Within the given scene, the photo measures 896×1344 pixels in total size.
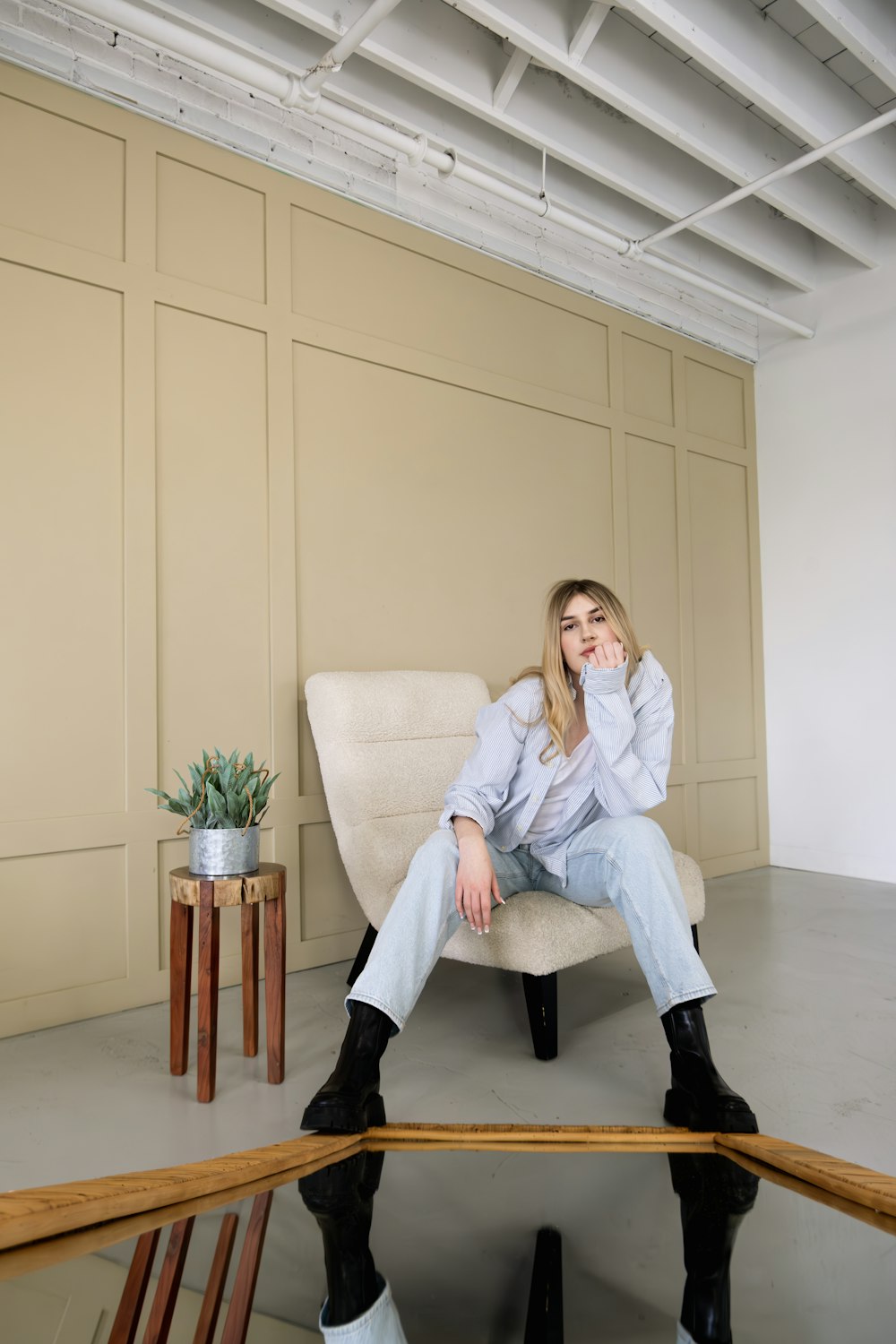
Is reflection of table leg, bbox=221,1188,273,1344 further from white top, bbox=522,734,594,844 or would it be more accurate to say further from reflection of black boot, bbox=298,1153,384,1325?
white top, bbox=522,734,594,844

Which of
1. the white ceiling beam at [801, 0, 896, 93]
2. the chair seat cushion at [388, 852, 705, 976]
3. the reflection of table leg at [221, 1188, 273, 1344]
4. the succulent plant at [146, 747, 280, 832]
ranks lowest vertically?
the reflection of table leg at [221, 1188, 273, 1344]

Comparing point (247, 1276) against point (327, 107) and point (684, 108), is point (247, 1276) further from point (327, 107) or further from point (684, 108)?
point (684, 108)

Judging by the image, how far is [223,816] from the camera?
6.23 ft

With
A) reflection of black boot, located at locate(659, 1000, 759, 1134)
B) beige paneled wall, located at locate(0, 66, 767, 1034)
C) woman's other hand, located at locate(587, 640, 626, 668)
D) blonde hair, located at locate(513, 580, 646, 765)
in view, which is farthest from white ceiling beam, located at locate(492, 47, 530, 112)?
reflection of black boot, located at locate(659, 1000, 759, 1134)

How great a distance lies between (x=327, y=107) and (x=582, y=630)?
1822 millimetres

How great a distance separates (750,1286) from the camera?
3.34 feet

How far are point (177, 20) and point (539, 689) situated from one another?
2.22m

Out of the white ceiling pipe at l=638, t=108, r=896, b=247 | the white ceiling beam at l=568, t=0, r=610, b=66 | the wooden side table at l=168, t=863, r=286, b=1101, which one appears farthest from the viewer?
the white ceiling pipe at l=638, t=108, r=896, b=247

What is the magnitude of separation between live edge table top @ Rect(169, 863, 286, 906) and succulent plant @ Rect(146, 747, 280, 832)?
0.10 meters

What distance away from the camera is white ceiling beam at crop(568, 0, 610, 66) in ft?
8.45

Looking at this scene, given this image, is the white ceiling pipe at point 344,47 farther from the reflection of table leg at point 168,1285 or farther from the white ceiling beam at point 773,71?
the reflection of table leg at point 168,1285

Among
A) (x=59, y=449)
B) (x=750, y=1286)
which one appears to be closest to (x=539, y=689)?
(x=750, y=1286)

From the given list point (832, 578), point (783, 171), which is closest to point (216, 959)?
point (783, 171)

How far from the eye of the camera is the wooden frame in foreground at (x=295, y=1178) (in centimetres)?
108
